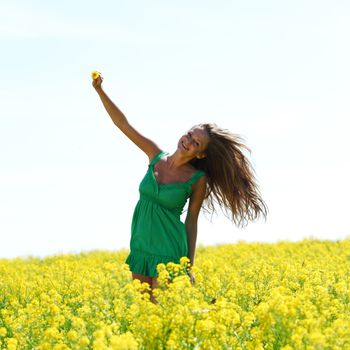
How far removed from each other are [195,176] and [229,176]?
0.39m

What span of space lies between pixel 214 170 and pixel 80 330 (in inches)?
116

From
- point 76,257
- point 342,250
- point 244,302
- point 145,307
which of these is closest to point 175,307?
point 145,307

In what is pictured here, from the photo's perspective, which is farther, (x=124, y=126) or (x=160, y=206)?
(x=124, y=126)

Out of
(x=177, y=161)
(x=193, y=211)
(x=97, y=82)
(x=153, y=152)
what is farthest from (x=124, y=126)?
(x=193, y=211)

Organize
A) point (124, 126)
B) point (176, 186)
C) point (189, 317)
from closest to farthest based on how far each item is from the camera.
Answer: point (189, 317), point (176, 186), point (124, 126)

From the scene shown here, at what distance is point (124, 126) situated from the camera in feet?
22.7

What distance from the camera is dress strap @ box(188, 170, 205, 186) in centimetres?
662

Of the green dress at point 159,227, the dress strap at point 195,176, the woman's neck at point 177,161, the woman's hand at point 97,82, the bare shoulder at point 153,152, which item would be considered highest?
the woman's hand at point 97,82

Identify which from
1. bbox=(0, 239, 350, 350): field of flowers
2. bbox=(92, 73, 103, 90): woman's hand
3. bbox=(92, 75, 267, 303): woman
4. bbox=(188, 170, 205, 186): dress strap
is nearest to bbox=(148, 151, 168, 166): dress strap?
bbox=(92, 75, 267, 303): woman

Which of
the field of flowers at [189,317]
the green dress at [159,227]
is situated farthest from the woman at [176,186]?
the field of flowers at [189,317]

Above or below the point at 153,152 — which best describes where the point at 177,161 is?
below

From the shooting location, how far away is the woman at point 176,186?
654cm

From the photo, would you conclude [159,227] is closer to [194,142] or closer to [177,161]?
[177,161]

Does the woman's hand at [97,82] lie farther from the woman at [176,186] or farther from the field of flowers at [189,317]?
the field of flowers at [189,317]
